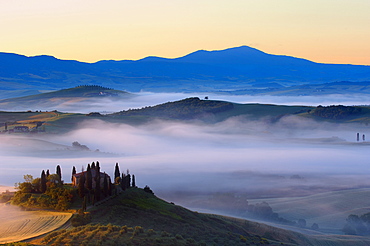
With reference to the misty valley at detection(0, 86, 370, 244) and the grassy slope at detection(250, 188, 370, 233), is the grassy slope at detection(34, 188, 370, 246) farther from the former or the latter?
the grassy slope at detection(250, 188, 370, 233)

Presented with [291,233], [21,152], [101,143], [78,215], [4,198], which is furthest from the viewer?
[101,143]

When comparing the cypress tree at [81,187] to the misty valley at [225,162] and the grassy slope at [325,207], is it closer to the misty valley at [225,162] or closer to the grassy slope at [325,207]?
the misty valley at [225,162]

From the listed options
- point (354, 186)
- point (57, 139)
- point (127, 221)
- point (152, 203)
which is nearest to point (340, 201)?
point (354, 186)

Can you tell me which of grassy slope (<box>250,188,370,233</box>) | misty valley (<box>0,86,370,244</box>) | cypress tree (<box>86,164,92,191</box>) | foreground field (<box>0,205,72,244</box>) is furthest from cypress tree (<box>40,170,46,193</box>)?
grassy slope (<box>250,188,370,233</box>)

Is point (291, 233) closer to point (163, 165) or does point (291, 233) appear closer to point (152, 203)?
point (152, 203)

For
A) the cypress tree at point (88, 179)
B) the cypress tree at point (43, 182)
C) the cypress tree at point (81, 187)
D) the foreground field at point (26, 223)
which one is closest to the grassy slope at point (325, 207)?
the cypress tree at point (88, 179)
